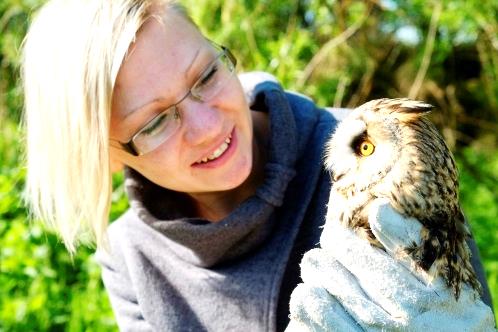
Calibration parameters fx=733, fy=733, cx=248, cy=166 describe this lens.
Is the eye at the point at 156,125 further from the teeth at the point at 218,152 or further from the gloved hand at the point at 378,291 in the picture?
the gloved hand at the point at 378,291

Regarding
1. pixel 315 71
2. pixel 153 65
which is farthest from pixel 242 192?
pixel 315 71

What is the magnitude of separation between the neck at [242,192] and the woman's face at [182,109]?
0.69 ft

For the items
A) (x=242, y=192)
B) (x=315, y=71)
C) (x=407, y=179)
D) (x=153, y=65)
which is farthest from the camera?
(x=315, y=71)

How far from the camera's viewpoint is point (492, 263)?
385cm

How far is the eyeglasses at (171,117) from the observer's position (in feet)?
6.29

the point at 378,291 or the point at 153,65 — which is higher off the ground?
the point at 153,65

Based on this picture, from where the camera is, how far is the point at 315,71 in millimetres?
3863

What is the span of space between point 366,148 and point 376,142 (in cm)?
3

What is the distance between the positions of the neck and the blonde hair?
0.34 metres

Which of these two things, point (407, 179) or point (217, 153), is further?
point (217, 153)

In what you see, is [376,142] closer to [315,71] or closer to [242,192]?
[242,192]

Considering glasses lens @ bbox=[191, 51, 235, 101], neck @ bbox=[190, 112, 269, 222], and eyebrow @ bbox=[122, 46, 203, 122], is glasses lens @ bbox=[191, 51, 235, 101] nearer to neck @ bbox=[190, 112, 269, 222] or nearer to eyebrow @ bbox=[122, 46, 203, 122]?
eyebrow @ bbox=[122, 46, 203, 122]

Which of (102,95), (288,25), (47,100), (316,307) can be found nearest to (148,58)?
(102,95)

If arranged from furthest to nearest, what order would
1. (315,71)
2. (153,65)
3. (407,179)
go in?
(315,71) → (153,65) → (407,179)
